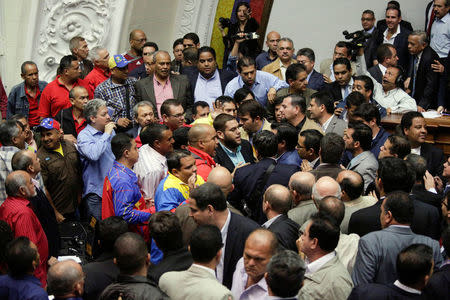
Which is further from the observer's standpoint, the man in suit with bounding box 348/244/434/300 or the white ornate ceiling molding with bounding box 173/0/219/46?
the white ornate ceiling molding with bounding box 173/0/219/46

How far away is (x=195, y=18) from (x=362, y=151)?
5496 millimetres

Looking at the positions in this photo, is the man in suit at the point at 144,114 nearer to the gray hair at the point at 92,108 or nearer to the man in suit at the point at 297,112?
the gray hair at the point at 92,108

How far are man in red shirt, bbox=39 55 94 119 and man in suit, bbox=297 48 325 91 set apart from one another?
108 inches

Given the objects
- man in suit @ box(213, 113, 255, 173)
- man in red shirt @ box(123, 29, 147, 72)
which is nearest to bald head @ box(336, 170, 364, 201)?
man in suit @ box(213, 113, 255, 173)

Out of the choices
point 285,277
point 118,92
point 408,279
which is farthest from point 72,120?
point 408,279

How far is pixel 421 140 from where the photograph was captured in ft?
22.8

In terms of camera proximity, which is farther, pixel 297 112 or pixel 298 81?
pixel 298 81

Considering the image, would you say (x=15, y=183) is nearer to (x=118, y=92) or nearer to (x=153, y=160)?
(x=153, y=160)

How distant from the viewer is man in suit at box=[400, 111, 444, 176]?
690cm

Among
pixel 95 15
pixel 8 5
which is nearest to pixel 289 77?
pixel 95 15

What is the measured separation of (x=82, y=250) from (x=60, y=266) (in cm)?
231

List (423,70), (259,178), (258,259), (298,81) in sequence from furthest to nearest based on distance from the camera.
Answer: (423,70) < (298,81) < (259,178) < (258,259)

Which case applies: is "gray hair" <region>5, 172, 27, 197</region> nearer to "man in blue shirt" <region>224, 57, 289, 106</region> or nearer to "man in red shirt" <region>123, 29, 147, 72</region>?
"man in blue shirt" <region>224, 57, 289, 106</region>

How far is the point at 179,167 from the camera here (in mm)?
5645
